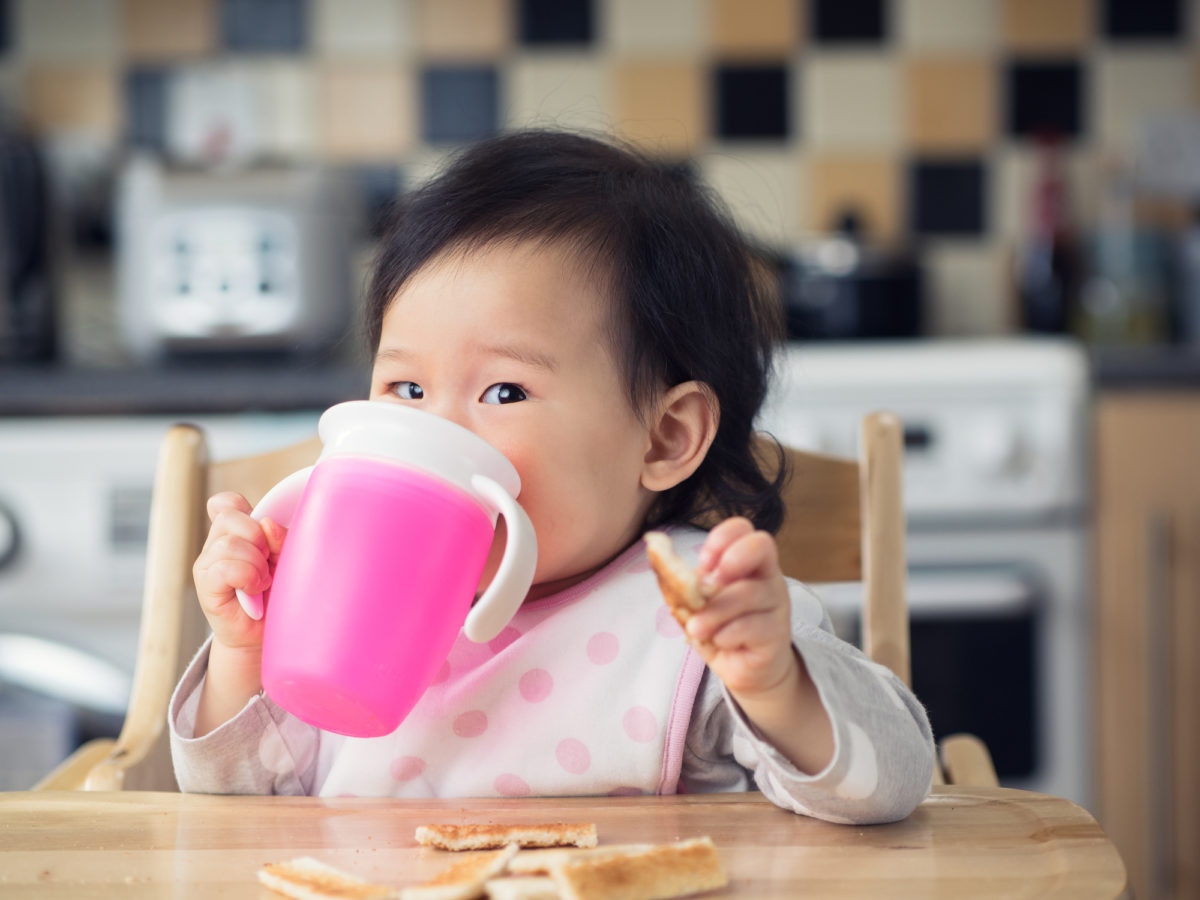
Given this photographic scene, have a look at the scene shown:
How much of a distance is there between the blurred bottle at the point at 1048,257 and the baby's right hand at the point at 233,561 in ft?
5.56

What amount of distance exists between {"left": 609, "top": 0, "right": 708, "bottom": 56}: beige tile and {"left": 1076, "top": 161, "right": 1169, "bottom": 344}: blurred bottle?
747mm

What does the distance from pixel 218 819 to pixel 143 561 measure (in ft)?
3.51

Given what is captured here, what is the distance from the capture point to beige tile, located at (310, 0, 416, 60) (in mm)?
2291

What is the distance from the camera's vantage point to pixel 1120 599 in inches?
69.2

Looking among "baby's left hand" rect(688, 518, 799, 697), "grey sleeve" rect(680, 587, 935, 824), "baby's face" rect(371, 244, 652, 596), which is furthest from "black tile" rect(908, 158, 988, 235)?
"baby's left hand" rect(688, 518, 799, 697)

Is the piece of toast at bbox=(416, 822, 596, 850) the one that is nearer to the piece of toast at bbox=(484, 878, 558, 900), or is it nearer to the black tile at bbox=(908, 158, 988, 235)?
the piece of toast at bbox=(484, 878, 558, 900)

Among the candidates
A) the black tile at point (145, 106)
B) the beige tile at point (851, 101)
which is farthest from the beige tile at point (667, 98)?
the black tile at point (145, 106)

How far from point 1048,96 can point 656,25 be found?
2.22 feet

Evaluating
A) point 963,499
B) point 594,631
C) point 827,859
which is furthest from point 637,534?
point 963,499

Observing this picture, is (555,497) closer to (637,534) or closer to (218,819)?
(637,534)

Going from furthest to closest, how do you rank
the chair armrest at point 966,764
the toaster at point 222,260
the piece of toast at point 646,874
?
the toaster at point 222,260 < the chair armrest at point 966,764 < the piece of toast at point 646,874

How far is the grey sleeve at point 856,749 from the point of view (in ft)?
2.15

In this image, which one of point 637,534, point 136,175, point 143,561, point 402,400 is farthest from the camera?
point 136,175

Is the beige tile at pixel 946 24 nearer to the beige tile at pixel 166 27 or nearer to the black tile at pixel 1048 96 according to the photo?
the black tile at pixel 1048 96
